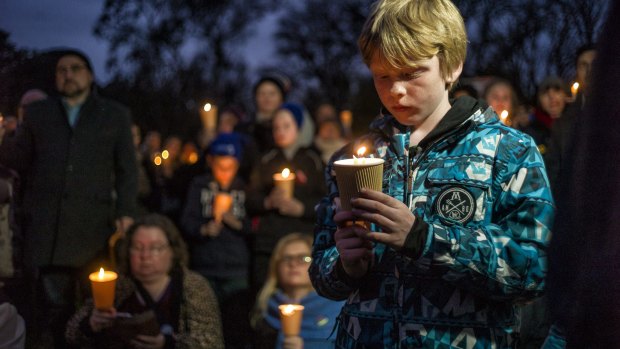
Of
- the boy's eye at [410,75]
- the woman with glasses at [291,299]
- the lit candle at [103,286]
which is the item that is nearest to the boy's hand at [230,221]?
the woman with glasses at [291,299]

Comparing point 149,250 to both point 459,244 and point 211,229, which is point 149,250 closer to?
point 211,229

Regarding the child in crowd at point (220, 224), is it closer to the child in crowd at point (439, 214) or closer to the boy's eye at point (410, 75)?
the child in crowd at point (439, 214)

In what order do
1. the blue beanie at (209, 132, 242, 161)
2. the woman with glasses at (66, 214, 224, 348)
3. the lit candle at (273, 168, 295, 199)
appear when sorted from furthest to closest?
the blue beanie at (209, 132, 242, 161) → the lit candle at (273, 168, 295, 199) → the woman with glasses at (66, 214, 224, 348)

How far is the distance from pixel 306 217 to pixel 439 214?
4.34 metres

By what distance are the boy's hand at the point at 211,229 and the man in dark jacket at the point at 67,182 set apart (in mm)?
960

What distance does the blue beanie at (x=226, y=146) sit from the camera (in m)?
7.04

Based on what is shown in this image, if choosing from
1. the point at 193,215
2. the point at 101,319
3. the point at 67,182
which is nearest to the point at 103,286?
the point at 101,319

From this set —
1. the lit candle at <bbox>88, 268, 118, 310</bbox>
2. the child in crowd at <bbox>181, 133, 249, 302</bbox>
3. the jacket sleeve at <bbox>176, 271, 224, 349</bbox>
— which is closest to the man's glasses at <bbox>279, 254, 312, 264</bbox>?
the jacket sleeve at <bbox>176, 271, 224, 349</bbox>

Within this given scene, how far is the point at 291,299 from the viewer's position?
5562mm

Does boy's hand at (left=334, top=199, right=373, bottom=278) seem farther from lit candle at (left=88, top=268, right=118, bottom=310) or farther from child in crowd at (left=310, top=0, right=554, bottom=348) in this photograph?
lit candle at (left=88, top=268, right=118, bottom=310)

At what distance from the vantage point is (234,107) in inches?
358

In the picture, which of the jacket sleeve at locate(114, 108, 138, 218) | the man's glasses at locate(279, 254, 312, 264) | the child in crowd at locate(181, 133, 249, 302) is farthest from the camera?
the child in crowd at locate(181, 133, 249, 302)

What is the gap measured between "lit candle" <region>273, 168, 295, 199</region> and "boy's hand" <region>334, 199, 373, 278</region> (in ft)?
12.3

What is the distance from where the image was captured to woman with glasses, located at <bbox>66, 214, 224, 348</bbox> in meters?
4.74
